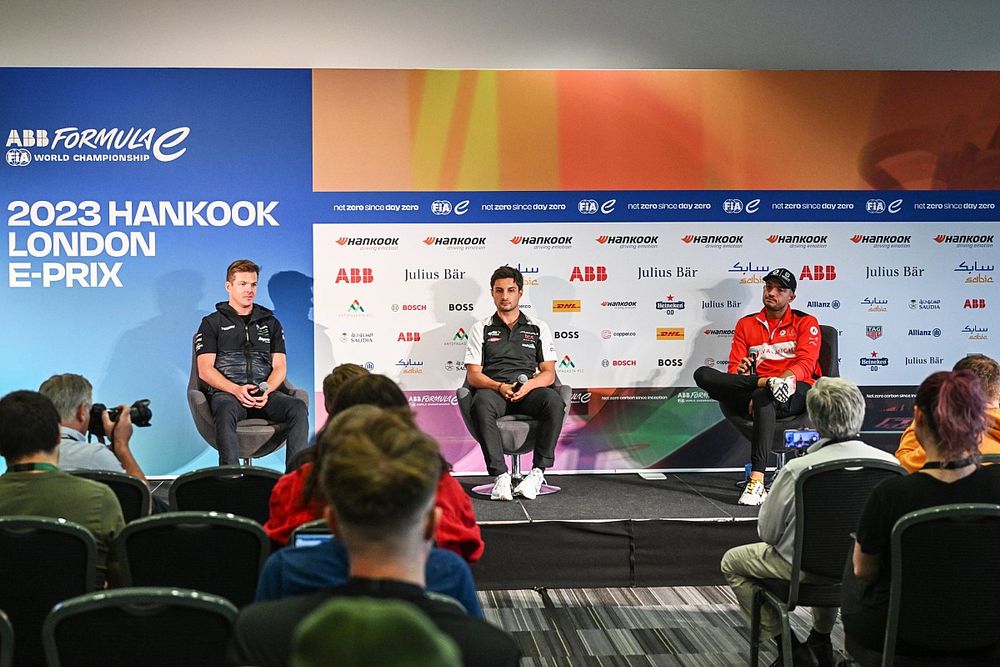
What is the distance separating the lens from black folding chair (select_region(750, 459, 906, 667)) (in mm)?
3219

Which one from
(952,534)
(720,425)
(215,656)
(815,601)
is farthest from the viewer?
(720,425)

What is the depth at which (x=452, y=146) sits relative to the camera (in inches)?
251

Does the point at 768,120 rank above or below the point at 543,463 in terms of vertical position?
above

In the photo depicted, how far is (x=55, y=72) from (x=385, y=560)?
5806 millimetres

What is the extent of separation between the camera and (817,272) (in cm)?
654

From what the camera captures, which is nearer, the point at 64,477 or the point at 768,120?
the point at 64,477

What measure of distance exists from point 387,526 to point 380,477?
A: 0.07 m

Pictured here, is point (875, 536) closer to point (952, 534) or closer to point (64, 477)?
point (952, 534)

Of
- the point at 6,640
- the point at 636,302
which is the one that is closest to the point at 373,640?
the point at 6,640

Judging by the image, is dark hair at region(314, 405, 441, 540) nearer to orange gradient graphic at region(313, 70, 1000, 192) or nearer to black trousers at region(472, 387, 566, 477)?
black trousers at region(472, 387, 566, 477)

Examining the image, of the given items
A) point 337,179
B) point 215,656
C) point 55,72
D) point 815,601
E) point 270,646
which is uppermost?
point 55,72

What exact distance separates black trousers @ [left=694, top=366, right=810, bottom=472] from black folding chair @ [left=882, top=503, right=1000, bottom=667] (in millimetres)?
2797

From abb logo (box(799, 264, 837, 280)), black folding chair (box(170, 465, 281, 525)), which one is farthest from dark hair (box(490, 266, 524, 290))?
black folding chair (box(170, 465, 281, 525))

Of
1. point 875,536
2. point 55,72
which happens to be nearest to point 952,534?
point 875,536
